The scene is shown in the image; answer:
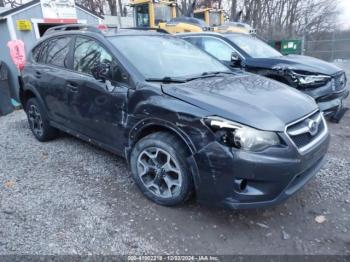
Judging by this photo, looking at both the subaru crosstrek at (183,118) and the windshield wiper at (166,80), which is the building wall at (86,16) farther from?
the windshield wiper at (166,80)

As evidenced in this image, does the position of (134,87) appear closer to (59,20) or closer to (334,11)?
(59,20)

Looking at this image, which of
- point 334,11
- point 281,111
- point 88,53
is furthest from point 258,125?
point 334,11

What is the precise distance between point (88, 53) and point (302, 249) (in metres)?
3.20

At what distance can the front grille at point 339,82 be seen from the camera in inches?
205

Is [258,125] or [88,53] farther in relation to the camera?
[88,53]

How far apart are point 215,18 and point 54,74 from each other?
12.8 metres

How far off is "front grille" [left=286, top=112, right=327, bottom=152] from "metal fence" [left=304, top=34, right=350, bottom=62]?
17373mm

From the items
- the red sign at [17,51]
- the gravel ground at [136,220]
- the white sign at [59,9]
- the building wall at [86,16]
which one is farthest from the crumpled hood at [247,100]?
the building wall at [86,16]

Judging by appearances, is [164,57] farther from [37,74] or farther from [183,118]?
[37,74]

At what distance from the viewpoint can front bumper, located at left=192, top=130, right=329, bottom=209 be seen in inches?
92.2

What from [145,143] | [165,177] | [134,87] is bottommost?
[165,177]

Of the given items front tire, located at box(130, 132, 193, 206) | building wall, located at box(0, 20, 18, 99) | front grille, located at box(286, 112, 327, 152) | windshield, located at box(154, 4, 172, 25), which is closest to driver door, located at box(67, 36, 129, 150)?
front tire, located at box(130, 132, 193, 206)

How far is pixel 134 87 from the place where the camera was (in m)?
3.02

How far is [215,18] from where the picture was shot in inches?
601
